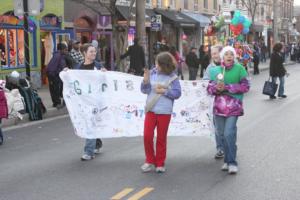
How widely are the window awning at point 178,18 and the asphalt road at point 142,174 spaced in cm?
2131

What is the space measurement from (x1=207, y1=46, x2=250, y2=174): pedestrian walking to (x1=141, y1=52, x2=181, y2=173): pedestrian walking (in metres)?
0.54

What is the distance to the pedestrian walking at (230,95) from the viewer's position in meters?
7.42

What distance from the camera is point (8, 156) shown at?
9109 millimetres

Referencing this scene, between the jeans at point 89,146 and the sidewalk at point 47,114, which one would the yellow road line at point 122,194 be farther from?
the sidewalk at point 47,114

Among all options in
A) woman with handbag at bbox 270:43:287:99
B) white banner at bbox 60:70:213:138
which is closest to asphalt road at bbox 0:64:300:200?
white banner at bbox 60:70:213:138

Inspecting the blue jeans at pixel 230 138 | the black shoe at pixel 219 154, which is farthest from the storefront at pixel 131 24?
the blue jeans at pixel 230 138

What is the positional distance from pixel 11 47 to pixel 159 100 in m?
14.1

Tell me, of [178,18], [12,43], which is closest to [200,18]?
[178,18]

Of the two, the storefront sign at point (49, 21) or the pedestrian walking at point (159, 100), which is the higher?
the storefront sign at point (49, 21)

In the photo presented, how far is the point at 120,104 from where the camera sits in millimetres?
8625

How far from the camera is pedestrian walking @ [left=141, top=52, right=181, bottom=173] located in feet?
24.6

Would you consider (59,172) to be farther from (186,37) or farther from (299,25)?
(299,25)

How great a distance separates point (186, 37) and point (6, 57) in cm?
1852

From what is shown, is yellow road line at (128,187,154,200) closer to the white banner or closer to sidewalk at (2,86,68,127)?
the white banner
